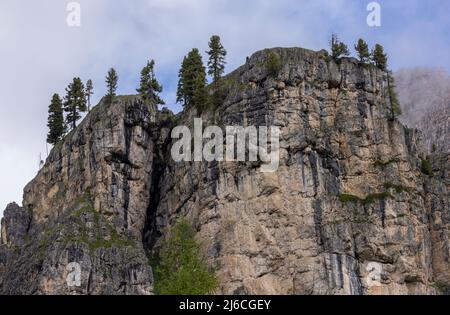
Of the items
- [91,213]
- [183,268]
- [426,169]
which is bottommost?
[183,268]

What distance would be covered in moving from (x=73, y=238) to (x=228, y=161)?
25.4 m

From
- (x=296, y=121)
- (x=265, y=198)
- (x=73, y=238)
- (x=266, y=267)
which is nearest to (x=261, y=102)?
(x=296, y=121)

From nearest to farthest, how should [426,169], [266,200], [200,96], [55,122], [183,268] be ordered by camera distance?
[183,268], [266,200], [426,169], [200,96], [55,122]

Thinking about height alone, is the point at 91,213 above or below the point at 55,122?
below

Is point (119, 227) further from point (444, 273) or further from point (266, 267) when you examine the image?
point (444, 273)

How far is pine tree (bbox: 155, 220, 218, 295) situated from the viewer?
108 metres

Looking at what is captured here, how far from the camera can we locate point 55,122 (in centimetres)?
15588

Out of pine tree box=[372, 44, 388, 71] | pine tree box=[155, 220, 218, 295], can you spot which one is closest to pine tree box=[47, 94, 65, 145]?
pine tree box=[155, 220, 218, 295]

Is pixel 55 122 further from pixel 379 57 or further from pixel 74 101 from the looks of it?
pixel 379 57

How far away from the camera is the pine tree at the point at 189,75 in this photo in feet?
466

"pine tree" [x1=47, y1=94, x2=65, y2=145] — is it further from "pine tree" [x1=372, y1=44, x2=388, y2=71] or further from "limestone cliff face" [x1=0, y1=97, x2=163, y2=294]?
"pine tree" [x1=372, y1=44, x2=388, y2=71]

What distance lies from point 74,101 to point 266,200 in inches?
1976

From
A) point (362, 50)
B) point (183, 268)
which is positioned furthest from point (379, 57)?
point (183, 268)
